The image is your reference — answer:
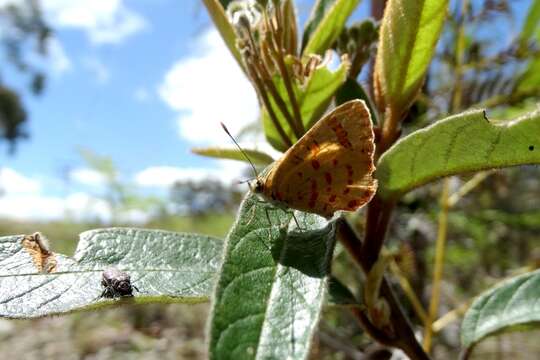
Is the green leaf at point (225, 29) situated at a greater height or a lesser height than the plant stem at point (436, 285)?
greater

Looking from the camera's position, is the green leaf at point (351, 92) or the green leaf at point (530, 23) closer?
the green leaf at point (351, 92)

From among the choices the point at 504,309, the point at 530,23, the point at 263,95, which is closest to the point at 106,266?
the point at 263,95

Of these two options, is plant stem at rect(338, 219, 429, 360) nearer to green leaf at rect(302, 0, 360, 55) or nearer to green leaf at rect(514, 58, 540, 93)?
green leaf at rect(302, 0, 360, 55)

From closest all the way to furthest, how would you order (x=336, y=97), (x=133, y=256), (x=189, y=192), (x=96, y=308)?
(x=96, y=308), (x=133, y=256), (x=336, y=97), (x=189, y=192)

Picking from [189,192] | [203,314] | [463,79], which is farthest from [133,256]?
[203,314]

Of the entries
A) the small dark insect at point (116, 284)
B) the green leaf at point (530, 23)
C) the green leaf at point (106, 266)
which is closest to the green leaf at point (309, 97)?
the green leaf at point (106, 266)

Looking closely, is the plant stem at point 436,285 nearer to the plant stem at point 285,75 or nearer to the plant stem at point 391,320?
the plant stem at point 391,320

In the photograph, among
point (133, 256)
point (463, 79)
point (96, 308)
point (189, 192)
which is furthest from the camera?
point (189, 192)

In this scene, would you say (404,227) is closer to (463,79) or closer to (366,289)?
(463,79)
